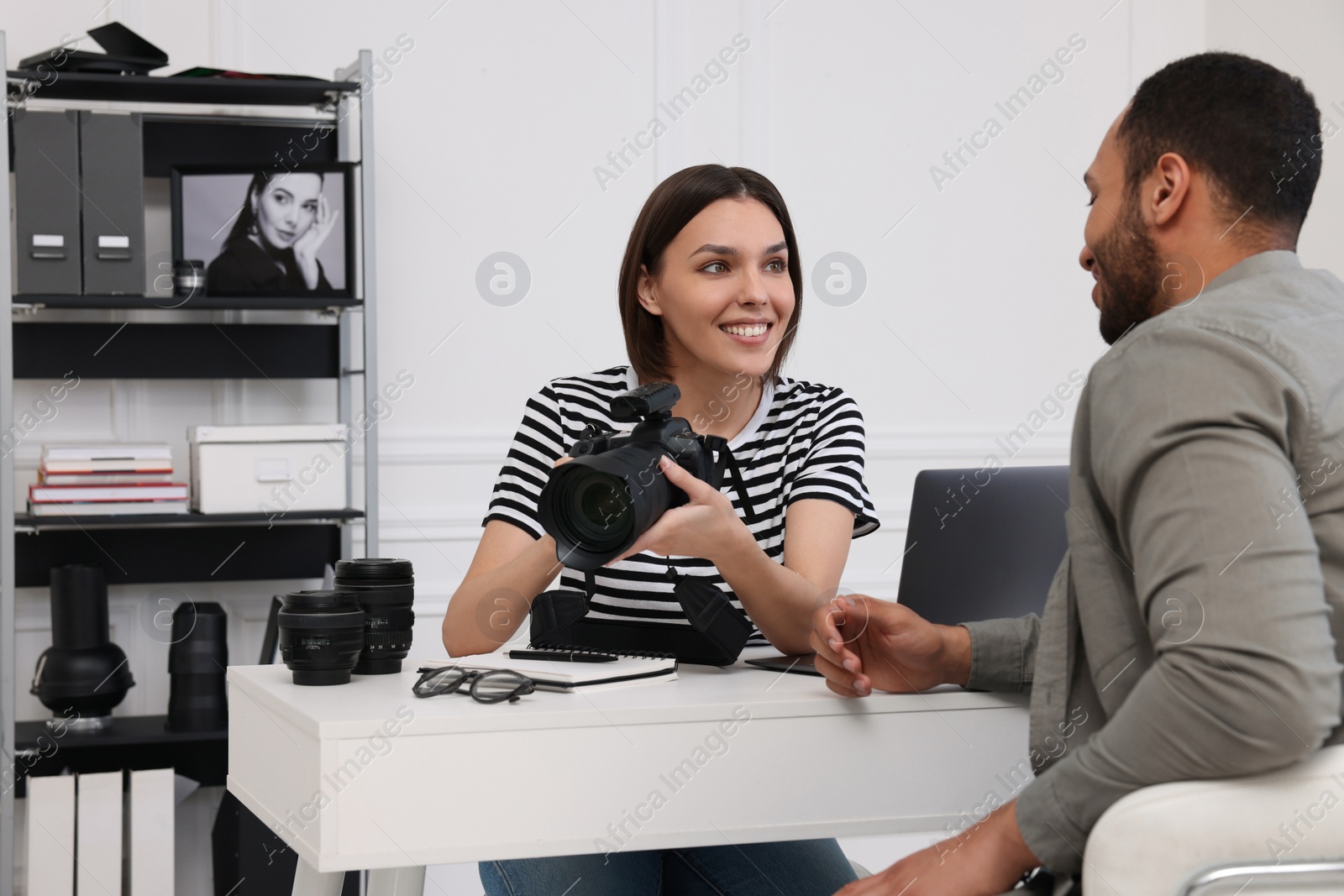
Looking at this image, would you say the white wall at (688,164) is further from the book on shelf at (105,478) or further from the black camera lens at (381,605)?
the black camera lens at (381,605)

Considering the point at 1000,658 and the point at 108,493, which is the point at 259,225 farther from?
the point at 1000,658

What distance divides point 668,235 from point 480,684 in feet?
2.46

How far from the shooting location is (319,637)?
3.77 feet

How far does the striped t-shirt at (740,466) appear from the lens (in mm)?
1601

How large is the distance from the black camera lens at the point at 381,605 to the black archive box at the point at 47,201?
1.52 m

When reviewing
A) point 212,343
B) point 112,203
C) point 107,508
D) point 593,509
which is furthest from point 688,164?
point 593,509

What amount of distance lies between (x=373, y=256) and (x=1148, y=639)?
200cm

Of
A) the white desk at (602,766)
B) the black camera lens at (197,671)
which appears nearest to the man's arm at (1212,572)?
the white desk at (602,766)

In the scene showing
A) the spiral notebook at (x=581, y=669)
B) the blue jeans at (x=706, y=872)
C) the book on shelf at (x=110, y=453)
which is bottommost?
the blue jeans at (x=706, y=872)

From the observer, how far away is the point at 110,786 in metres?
2.41

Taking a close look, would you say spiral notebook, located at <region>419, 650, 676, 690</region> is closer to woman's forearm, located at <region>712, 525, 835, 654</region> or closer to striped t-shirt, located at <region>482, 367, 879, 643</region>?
woman's forearm, located at <region>712, 525, 835, 654</region>

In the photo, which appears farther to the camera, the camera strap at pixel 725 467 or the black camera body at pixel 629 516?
the camera strap at pixel 725 467

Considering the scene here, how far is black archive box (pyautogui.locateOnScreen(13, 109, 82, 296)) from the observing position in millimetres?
2391

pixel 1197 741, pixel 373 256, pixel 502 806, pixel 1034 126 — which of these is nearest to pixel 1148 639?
pixel 1197 741
